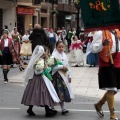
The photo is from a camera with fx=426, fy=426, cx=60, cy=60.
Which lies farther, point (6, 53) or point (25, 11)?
point (25, 11)

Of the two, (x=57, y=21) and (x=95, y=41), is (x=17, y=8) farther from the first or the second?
(x=95, y=41)

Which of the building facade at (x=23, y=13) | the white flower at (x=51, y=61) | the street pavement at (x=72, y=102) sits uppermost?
the building facade at (x=23, y=13)

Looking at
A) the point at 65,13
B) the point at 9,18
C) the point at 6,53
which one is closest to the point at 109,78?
the point at 6,53

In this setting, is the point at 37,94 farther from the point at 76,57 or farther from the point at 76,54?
the point at 76,54

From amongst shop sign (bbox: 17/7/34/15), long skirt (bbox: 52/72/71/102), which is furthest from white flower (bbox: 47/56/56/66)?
shop sign (bbox: 17/7/34/15)

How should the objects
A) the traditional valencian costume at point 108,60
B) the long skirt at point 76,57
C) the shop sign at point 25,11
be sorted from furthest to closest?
the shop sign at point 25,11 < the long skirt at point 76,57 < the traditional valencian costume at point 108,60

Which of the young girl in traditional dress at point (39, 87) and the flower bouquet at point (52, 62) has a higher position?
the flower bouquet at point (52, 62)

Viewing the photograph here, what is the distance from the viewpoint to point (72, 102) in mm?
9688

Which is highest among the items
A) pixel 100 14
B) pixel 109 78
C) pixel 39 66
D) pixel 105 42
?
pixel 100 14

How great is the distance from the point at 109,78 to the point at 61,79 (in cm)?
126

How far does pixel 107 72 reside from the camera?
7297 millimetres

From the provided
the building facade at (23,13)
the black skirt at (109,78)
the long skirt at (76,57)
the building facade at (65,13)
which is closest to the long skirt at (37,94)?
the black skirt at (109,78)

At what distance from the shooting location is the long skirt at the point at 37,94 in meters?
7.86

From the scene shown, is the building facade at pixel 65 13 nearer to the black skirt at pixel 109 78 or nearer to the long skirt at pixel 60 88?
the long skirt at pixel 60 88
